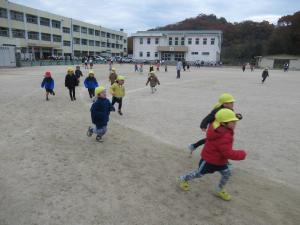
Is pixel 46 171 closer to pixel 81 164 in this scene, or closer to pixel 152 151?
pixel 81 164

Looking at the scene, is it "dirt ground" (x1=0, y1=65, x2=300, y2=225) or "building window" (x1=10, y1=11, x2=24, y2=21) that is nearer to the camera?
"dirt ground" (x1=0, y1=65, x2=300, y2=225)

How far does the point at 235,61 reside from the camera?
73438mm

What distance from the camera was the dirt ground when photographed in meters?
3.75

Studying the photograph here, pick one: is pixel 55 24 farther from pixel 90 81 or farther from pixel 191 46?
pixel 90 81

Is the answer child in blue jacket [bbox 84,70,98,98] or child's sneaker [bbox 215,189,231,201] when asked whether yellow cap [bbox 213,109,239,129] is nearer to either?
child's sneaker [bbox 215,189,231,201]

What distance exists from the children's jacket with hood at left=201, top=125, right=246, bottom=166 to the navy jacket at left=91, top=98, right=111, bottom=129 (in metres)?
3.02

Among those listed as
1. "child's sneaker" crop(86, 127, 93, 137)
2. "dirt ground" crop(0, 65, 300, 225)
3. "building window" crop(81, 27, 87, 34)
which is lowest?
"dirt ground" crop(0, 65, 300, 225)

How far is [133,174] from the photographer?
16.1 feet

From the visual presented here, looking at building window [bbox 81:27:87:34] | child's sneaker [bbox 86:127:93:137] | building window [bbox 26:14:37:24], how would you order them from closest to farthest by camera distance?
1. child's sneaker [bbox 86:127:93:137]
2. building window [bbox 26:14:37:24]
3. building window [bbox 81:27:87:34]

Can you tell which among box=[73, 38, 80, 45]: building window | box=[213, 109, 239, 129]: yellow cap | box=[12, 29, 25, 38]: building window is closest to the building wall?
box=[73, 38, 80, 45]: building window

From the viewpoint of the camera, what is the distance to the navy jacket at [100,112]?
6270 millimetres

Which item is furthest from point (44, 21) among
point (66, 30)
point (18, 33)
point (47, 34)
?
point (18, 33)

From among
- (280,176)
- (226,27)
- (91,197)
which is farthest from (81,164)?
(226,27)

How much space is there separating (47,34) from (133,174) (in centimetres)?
6243
